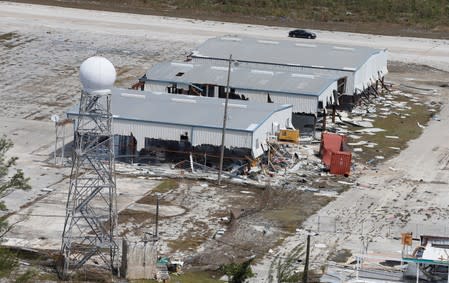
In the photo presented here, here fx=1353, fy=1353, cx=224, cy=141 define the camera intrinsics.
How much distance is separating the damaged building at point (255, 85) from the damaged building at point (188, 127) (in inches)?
135

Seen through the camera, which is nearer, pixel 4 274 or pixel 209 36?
pixel 4 274

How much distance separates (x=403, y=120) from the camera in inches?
2717

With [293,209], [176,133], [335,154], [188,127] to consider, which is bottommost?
[293,209]

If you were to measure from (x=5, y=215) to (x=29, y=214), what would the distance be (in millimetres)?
920

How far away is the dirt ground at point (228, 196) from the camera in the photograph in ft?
155

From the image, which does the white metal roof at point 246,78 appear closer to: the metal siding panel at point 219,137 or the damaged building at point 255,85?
the damaged building at point 255,85

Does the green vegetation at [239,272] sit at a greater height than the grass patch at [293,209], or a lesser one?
greater

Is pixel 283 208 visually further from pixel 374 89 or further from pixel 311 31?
pixel 311 31

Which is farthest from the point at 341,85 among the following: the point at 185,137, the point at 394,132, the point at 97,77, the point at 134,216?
the point at 97,77

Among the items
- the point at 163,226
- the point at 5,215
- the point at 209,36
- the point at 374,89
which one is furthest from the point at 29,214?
the point at 209,36

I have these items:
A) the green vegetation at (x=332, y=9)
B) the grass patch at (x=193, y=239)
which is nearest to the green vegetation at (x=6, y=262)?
the grass patch at (x=193, y=239)

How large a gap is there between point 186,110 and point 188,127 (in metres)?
2.74

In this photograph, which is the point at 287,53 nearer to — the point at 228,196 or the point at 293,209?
the point at 228,196

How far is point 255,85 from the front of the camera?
6619 centimetres
